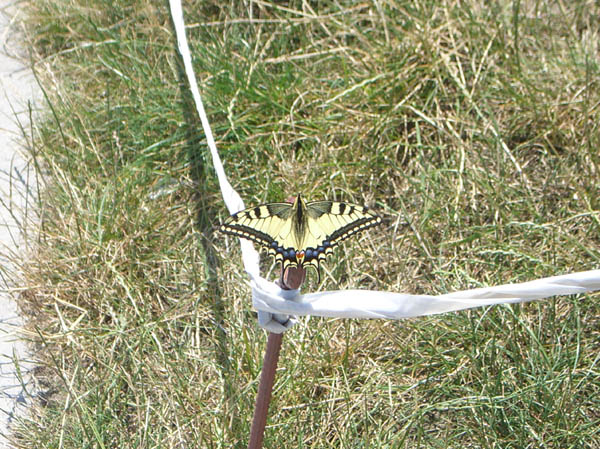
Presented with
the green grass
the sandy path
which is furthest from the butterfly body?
the sandy path

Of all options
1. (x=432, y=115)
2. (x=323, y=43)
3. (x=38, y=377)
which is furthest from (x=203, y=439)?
(x=323, y=43)

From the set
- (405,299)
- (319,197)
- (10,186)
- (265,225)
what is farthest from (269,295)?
(10,186)

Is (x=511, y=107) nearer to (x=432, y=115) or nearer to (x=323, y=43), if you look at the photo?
(x=432, y=115)

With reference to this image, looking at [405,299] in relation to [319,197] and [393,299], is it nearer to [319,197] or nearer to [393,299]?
[393,299]

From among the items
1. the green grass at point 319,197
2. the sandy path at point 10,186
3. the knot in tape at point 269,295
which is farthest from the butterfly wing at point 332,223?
the sandy path at point 10,186

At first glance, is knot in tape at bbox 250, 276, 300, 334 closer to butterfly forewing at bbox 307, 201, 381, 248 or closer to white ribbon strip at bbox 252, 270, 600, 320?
white ribbon strip at bbox 252, 270, 600, 320
